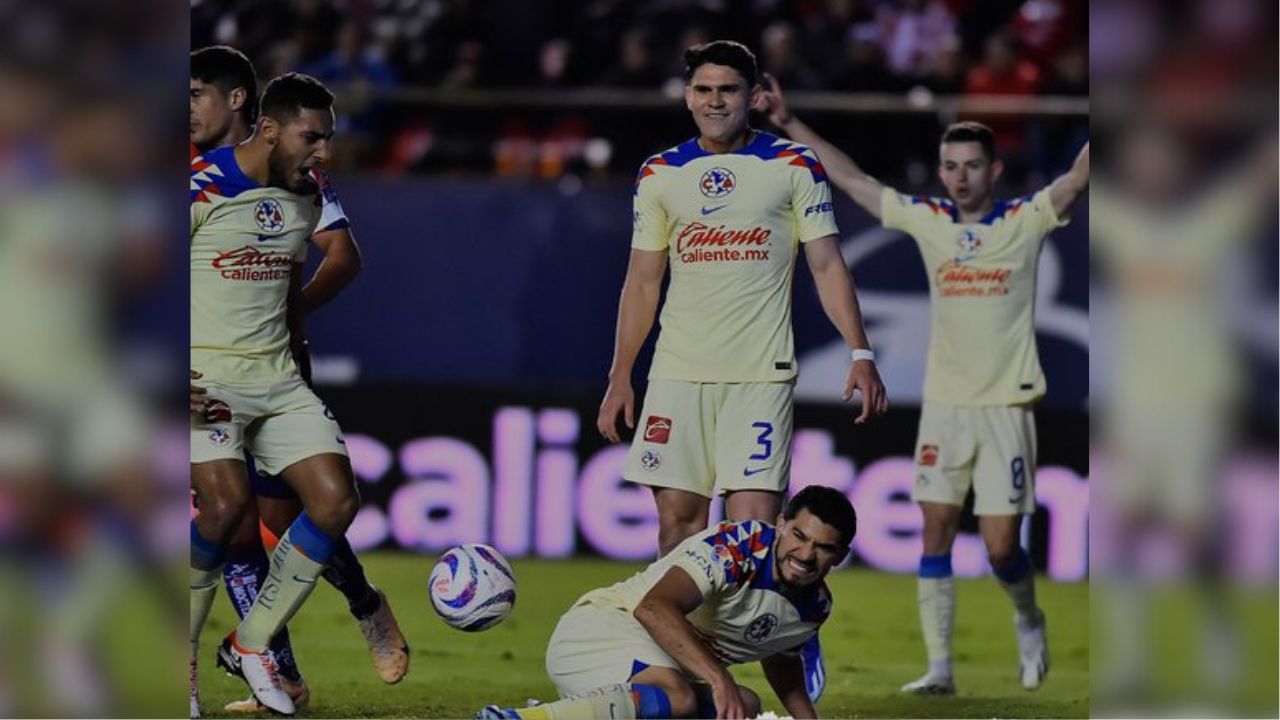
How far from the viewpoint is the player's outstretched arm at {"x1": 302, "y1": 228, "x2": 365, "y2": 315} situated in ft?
21.7

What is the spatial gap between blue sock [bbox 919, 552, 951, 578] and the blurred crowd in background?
3.41m

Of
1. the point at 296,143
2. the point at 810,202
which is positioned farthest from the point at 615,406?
the point at 296,143

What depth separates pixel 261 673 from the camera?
19.8 ft

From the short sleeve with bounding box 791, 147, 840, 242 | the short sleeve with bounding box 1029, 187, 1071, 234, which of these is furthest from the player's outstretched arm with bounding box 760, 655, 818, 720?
the short sleeve with bounding box 1029, 187, 1071, 234

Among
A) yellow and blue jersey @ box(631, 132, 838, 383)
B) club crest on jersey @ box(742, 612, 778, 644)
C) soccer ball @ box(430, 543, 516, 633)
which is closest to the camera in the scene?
club crest on jersey @ box(742, 612, 778, 644)

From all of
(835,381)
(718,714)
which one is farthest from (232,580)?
(835,381)

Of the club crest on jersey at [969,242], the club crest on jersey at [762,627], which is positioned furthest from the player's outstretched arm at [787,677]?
the club crest on jersey at [969,242]

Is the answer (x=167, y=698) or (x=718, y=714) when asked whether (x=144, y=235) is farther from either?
(x=718, y=714)

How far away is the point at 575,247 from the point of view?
11.1 m

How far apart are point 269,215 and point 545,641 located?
3206mm

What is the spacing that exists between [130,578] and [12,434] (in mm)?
206

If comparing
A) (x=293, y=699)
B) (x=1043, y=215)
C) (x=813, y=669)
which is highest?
(x=1043, y=215)

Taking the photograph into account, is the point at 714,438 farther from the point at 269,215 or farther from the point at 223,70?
the point at 223,70

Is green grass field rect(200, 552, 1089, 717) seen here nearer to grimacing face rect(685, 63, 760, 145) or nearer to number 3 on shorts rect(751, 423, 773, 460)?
number 3 on shorts rect(751, 423, 773, 460)
